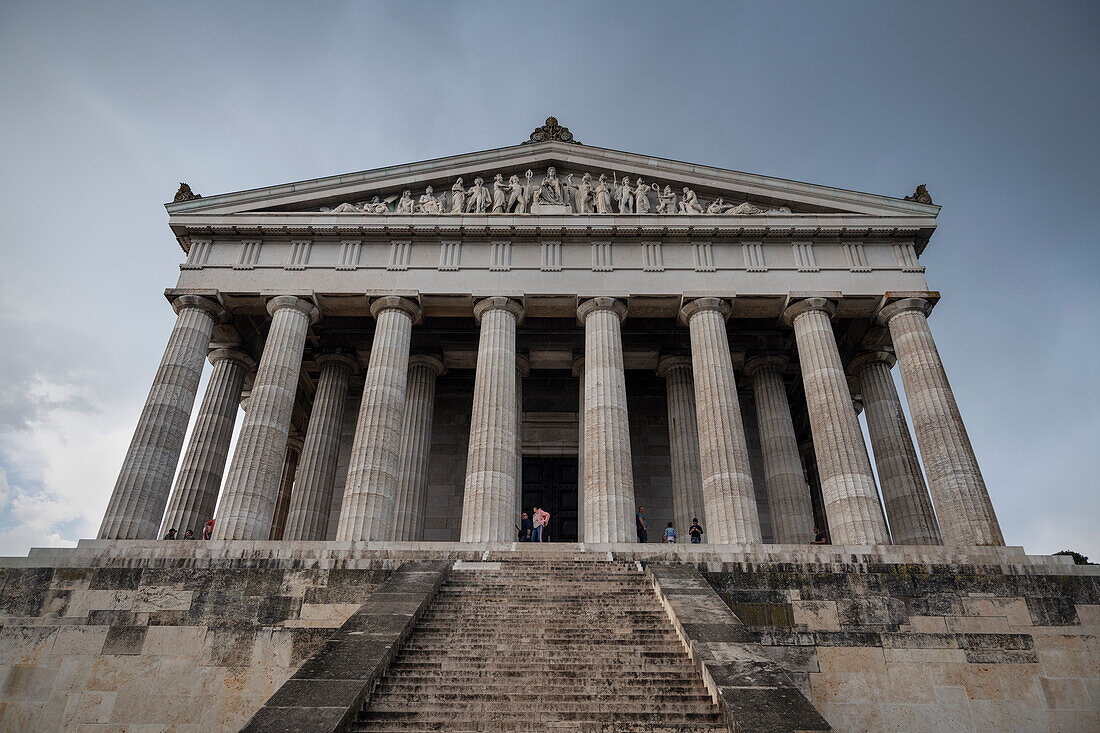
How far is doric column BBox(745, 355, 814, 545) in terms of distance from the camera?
24.7 metres

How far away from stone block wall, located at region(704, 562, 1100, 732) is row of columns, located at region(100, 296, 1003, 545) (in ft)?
15.3

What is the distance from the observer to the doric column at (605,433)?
20641mm

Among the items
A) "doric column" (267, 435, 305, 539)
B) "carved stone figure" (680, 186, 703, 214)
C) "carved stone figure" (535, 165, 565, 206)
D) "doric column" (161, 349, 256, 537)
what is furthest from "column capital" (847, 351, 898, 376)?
"doric column" (161, 349, 256, 537)

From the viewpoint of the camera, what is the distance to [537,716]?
32.5ft

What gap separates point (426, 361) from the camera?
28.2m

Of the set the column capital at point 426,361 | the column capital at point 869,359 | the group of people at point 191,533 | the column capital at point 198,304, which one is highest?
the column capital at point 426,361

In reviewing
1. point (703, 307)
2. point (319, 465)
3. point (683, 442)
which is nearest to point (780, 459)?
point (683, 442)

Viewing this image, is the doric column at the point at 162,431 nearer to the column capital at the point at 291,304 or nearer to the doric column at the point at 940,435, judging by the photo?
the column capital at the point at 291,304

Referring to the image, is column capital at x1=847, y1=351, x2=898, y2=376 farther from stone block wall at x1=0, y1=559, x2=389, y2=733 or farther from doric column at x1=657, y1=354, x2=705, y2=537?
stone block wall at x1=0, y1=559, x2=389, y2=733

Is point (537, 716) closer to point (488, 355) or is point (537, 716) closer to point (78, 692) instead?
point (78, 692)

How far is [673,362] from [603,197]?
7186 mm

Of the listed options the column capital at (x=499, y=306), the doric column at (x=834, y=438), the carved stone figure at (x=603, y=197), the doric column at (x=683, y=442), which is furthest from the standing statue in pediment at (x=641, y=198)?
the doric column at (x=834, y=438)

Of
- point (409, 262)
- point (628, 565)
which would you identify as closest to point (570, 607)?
point (628, 565)

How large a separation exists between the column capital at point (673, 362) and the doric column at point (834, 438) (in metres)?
4.35
